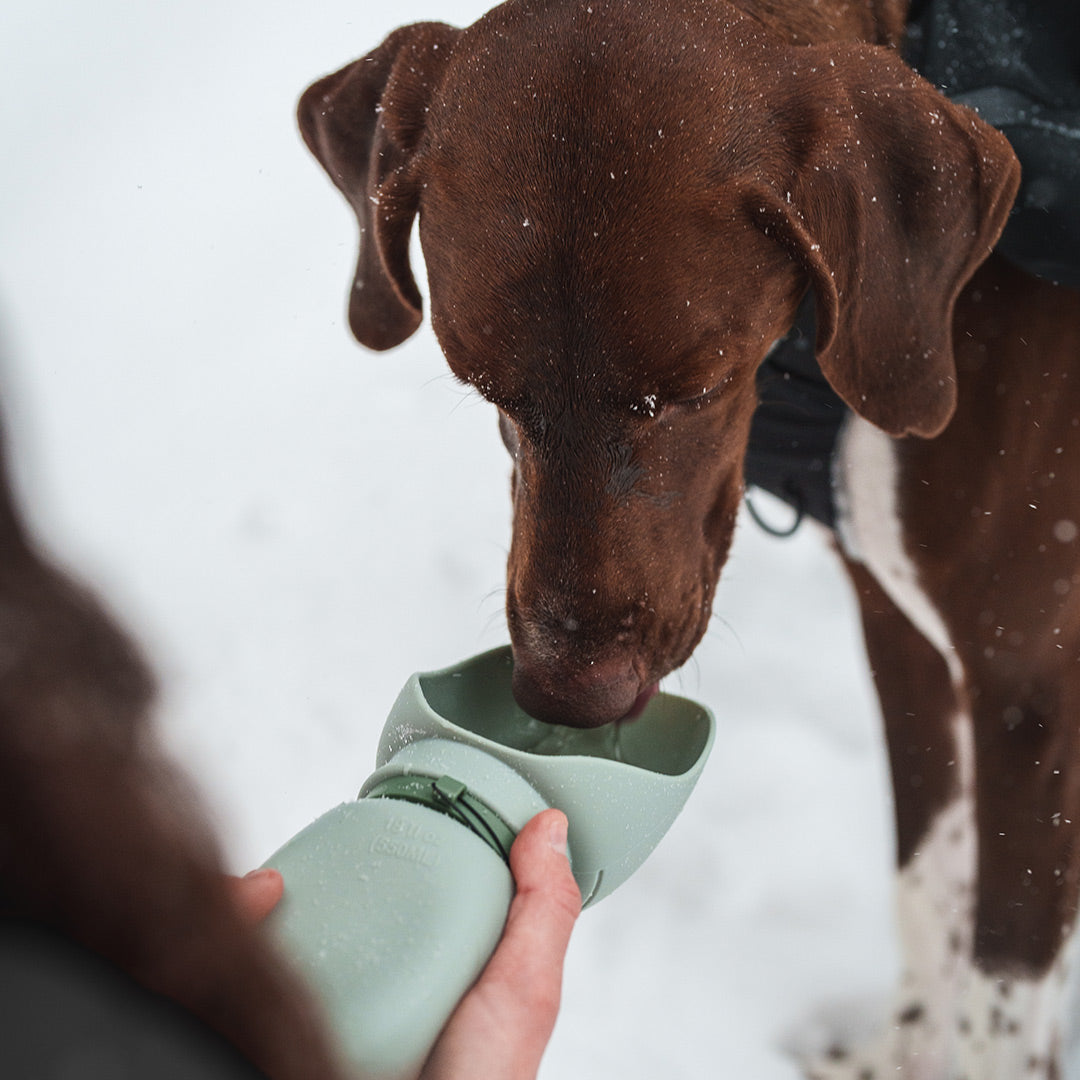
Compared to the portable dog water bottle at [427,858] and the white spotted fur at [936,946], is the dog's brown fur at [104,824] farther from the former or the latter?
the white spotted fur at [936,946]

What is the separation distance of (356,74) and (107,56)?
7.57 feet

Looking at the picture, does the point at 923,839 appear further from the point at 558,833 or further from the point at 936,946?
the point at 558,833

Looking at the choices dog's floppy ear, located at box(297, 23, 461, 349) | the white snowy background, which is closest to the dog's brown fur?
dog's floppy ear, located at box(297, 23, 461, 349)

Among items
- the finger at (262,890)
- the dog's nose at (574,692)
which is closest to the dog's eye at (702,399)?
the dog's nose at (574,692)

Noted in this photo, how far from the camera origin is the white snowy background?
2.53 m

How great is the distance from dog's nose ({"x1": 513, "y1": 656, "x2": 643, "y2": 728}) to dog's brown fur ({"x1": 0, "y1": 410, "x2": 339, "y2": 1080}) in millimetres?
1050

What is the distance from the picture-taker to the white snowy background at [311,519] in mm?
2533

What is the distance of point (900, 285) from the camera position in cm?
155

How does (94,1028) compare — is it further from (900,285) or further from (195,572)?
(195,572)

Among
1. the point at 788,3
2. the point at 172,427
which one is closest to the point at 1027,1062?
the point at 788,3

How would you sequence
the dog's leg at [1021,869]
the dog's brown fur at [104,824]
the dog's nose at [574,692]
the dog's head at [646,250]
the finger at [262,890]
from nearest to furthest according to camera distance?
the dog's brown fur at [104,824]
the finger at [262,890]
the dog's head at [646,250]
the dog's nose at [574,692]
the dog's leg at [1021,869]

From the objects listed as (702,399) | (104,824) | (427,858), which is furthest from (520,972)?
(702,399)

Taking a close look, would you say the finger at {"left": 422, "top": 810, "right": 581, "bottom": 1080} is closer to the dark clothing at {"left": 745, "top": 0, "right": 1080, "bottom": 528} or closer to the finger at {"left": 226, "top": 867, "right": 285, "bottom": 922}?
the finger at {"left": 226, "top": 867, "right": 285, "bottom": 922}

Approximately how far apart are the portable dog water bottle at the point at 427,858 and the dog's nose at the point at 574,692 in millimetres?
101
